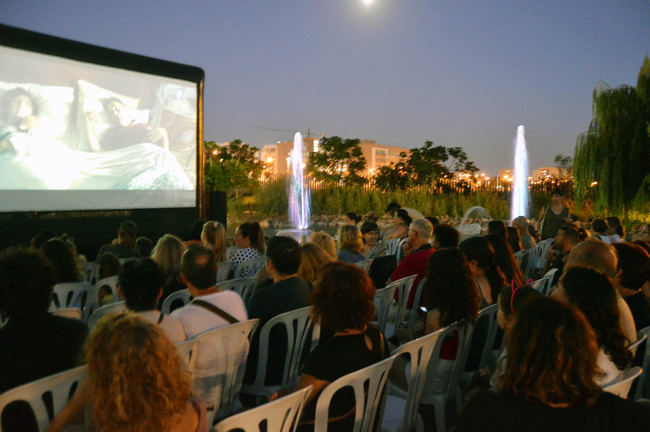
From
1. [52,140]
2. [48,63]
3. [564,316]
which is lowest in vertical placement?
[564,316]

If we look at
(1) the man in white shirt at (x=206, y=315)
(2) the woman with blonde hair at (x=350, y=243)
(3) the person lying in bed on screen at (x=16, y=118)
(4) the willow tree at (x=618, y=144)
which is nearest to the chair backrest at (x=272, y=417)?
(1) the man in white shirt at (x=206, y=315)

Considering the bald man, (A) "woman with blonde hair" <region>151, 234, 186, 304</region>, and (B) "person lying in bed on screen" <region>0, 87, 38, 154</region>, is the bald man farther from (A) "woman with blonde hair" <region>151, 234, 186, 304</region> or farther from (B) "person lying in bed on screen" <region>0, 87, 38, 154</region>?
(B) "person lying in bed on screen" <region>0, 87, 38, 154</region>

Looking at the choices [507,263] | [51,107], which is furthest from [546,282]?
[51,107]

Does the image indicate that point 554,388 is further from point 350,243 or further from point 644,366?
point 350,243

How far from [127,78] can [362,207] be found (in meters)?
10.9

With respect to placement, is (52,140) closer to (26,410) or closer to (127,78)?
(127,78)

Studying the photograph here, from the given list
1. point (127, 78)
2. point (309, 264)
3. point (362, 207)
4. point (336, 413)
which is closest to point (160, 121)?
point (127, 78)

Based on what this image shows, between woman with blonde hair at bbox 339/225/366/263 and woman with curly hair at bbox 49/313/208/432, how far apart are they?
338cm

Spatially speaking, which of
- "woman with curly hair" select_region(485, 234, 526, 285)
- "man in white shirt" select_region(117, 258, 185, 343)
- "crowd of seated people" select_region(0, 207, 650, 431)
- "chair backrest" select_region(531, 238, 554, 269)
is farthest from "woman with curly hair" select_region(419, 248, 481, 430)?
"chair backrest" select_region(531, 238, 554, 269)

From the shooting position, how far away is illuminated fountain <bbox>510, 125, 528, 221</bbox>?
17.0 metres

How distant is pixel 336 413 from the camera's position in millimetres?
1812

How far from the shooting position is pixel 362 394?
1687 millimetres

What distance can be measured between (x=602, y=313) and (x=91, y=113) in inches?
322

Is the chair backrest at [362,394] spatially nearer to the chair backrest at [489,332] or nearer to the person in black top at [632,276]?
the chair backrest at [489,332]
